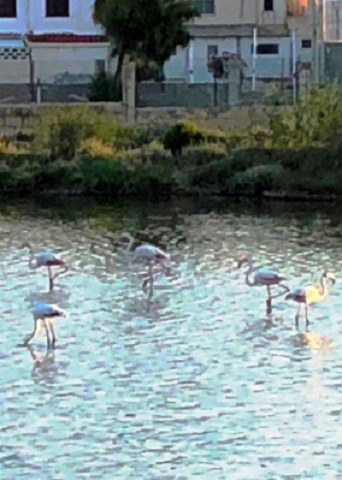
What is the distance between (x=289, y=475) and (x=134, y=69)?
102 ft

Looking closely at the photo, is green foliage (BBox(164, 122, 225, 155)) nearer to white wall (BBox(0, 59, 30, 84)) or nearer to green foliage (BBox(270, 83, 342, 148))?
green foliage (BBox(270, 83, 342, 148))

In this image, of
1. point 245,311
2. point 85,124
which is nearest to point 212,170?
point 85,124

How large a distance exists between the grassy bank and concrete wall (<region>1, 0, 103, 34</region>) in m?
14.2

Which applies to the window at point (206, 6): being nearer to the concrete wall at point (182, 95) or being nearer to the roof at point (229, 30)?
the roof at point (229, 30)

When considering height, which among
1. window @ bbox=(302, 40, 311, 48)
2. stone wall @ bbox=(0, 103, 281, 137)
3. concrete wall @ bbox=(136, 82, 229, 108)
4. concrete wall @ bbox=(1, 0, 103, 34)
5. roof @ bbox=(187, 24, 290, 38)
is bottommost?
stone wall @ bbox=(0, 103, 281, 137)

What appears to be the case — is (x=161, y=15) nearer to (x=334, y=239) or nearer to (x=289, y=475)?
(x=334, y=239)

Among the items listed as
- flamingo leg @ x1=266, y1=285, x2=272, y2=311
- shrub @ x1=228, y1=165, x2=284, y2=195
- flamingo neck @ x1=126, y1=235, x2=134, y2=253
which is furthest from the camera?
shrub @ x1=228, y1=165, x2=284, y2=195

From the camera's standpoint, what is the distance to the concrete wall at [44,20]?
50.2m

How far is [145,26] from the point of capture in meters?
44.3

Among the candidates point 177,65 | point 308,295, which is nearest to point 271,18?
point 177,65

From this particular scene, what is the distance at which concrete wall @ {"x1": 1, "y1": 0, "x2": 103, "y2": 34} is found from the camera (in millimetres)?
50156

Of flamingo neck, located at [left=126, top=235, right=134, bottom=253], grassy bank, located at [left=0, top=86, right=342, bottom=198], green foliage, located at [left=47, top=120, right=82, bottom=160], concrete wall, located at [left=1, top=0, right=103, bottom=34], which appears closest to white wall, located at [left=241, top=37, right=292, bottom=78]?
Answer: concrete wall, located at [left=1, top=0, right=103, bottom=34]

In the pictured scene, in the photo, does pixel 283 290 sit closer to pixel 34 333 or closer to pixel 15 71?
pixel 34 333

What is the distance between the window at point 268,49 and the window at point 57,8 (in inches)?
255
